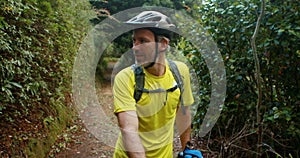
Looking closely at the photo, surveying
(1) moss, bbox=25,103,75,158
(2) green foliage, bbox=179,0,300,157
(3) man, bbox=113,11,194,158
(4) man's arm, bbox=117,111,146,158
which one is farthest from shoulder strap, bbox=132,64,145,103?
(1) moss, bbox=25,103,75,158

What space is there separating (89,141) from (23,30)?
2.56 metres

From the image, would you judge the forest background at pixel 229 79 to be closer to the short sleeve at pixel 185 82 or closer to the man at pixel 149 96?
the short sleeve at pixel 185 82

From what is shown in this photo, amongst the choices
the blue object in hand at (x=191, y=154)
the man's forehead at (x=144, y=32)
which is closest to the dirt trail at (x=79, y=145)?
the blue object in hand at (x=191, y=154)

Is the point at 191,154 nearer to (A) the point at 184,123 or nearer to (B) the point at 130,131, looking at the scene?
(A) the point at 184,123

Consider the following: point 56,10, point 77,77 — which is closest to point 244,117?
point 56,10

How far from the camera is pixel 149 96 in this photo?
1.74m

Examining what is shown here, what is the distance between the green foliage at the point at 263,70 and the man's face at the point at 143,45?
1.60m

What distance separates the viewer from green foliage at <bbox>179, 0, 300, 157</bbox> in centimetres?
291

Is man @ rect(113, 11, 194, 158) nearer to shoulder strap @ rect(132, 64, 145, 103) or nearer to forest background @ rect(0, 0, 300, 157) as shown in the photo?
shoulder strap @ rect(132, 64, 145, 103)

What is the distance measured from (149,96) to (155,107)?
9 cm

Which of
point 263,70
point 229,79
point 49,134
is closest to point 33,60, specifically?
point 49,134

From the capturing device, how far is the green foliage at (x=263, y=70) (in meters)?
2.91

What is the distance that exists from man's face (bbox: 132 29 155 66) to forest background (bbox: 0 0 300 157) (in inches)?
61.9

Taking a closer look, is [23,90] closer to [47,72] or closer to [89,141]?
[47,72]
